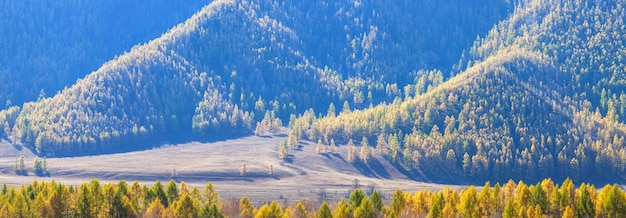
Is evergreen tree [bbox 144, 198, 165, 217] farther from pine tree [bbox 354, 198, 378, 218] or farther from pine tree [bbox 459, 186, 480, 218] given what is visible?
pine tree [bbox 459, 186, 480, 218]

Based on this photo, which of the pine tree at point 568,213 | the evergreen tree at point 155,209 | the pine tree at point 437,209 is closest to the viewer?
the pine tree at point 568,213

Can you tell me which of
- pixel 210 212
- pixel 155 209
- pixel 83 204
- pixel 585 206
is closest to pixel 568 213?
pixel 585 206

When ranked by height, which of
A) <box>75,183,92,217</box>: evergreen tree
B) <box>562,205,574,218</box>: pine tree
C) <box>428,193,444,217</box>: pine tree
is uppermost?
<box>75,183,92,217</box>: evergreen tree

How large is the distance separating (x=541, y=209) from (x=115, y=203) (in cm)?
8255

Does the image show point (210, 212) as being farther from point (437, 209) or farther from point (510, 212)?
point (510, 212)

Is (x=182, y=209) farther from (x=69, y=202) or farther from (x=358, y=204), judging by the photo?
(x=358, y=204)

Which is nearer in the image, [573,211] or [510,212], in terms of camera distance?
[510,212]

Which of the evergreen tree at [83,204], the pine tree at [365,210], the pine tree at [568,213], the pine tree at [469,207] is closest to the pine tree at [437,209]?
the pine tree at [469,207]

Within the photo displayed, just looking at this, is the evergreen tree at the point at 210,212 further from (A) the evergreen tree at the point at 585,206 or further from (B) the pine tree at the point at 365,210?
(A) the evergreen tree at the point at 585,206

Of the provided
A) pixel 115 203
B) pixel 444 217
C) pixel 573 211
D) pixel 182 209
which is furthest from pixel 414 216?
pixel 115 203

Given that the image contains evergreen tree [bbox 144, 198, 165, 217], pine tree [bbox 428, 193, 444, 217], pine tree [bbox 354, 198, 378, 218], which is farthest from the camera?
evergreen tree [bbox 144, 198, 165, 217]

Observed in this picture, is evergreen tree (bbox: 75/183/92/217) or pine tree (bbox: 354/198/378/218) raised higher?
evergreen tree (bbox: 75/183/92/217)

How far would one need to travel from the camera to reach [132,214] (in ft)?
636

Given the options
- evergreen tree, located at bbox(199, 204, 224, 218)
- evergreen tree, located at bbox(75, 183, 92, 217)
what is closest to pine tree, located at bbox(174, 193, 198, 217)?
evergreen tree, located at bbox(199, 204, 224, 218)
